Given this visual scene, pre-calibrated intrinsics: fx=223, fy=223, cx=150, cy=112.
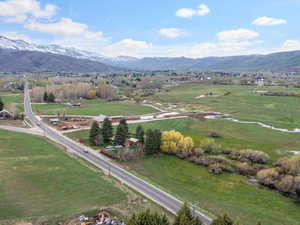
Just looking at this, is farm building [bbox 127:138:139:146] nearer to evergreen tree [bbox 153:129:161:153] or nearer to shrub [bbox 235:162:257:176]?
evergreen tree [bbox 153:129:161:153]

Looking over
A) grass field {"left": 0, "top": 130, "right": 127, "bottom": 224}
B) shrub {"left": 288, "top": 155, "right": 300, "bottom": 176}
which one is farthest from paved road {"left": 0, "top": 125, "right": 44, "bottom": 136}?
shrub {"left": 288, "top": 155, "right": 300, "bottom": 176}

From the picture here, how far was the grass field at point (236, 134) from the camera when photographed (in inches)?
2512

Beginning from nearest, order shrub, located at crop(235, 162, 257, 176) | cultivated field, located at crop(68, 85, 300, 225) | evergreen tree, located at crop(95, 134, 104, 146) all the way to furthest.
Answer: cultivated field, located at crop(68, 85, 300, 225), shrub, located at crop(235, 162, 257, 176), evergreen tree, located at crop(95, 134, 104, 146)

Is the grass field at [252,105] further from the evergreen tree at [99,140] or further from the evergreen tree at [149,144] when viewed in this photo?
the evergreen tree at [99,140]

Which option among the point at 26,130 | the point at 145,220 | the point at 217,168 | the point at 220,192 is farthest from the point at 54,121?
Answer: the point at 145,220

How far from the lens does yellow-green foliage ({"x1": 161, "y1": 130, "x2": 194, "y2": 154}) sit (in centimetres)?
5772

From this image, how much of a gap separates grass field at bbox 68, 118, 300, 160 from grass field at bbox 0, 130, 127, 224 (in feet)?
53.9

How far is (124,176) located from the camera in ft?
147

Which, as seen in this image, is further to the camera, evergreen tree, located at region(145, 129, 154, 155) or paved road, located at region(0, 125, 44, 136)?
paved road, located at region(0, 125, 44, 136)

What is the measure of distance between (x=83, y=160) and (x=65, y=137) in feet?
62.0

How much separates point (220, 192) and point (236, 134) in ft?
127

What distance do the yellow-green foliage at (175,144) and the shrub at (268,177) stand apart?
1761 cm

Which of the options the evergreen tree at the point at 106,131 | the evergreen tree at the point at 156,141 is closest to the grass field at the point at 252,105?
the evergreen tree at the point at 156,141

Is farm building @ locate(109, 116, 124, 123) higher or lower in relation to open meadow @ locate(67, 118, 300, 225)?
higher
